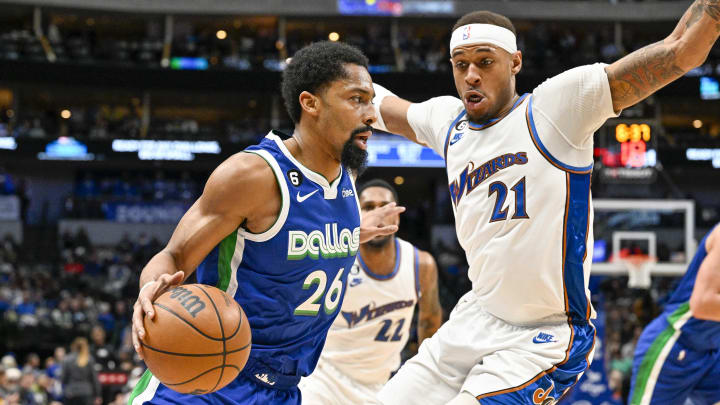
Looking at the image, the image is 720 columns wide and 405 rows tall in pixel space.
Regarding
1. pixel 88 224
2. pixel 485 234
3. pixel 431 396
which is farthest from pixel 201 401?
pixel 88 224

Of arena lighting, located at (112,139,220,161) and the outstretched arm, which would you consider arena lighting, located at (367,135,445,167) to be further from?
the outstretched arm

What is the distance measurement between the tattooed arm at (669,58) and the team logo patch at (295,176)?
1.32 meters

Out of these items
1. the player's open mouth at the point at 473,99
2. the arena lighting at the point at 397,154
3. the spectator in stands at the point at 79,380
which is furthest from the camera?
the arena lighting at the point at 397,154

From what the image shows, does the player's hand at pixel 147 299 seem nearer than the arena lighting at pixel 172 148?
Yes

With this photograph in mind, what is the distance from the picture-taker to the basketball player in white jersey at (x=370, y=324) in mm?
5598

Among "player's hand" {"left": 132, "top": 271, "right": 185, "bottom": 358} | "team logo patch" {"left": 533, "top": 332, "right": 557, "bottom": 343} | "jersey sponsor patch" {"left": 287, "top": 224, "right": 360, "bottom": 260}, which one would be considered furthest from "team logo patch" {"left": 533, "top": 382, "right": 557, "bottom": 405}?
"player's hand" {"left": 132, "top": 271, "right": 185, "bottom": 358}

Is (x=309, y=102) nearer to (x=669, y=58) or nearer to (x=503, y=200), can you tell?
(x=503, y=200)

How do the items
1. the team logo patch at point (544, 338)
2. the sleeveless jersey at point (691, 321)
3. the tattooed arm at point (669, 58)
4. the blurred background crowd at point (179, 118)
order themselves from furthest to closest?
the blurred background crowd at point (179, 118)
the sleeveless jersey at point (691, 321)
the team logo patch at point (544, 338)
the tattooed arm at point (669, 58)

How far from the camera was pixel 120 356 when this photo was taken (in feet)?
46.6

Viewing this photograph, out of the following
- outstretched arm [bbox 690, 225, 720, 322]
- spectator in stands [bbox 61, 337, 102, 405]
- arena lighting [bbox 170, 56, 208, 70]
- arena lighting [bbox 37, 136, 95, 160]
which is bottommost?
spectator in stands [bbox 61, 337, 102, 405]

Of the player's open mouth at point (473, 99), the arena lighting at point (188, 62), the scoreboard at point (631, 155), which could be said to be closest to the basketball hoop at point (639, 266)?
the scoreboard at point (631, 155)

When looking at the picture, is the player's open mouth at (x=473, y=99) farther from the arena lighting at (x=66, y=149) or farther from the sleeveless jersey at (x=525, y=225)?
the arena lighting at (x=66, y=149)

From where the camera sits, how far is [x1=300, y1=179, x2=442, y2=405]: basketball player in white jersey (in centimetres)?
560

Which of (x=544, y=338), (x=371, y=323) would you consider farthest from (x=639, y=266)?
(x=544, y=338)
